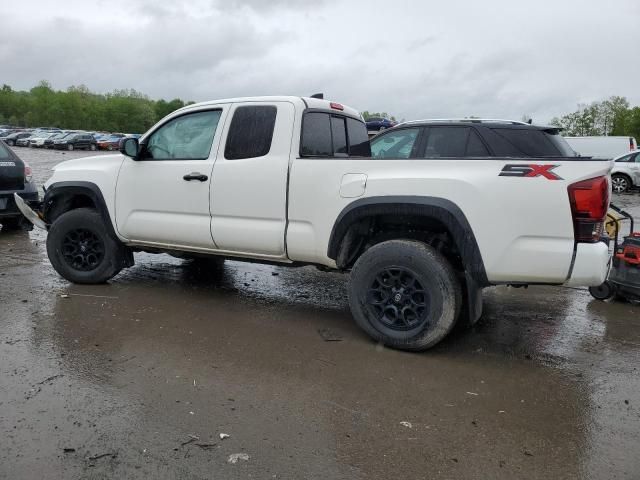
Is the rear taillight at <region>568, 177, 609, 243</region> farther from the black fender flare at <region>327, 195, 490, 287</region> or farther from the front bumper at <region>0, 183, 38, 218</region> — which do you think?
the front bumper at <region>0, 183, 38, 218</region>

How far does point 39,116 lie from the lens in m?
116

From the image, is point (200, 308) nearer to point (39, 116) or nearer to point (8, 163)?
point (8, 163)

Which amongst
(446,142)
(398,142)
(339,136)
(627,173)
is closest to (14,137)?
(627,173)

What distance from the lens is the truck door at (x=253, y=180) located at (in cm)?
462

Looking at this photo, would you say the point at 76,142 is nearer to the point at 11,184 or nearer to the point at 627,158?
the point at 627,158

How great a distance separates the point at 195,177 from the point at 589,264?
3.26 m

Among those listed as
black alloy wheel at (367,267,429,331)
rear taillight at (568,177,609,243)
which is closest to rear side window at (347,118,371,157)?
black alloy wheel at (367,267,429,331)

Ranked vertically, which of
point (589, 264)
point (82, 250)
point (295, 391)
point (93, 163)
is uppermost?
point (93, 163)

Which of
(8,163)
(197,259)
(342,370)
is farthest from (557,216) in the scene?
(8,163)

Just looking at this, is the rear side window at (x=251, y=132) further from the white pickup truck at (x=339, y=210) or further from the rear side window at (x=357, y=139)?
the rear side window at (x=357, y=139)

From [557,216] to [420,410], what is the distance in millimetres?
1534

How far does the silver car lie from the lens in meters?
19.5

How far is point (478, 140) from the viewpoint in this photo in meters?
7.58

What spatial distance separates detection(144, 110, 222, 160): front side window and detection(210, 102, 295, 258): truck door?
8.4 inches
